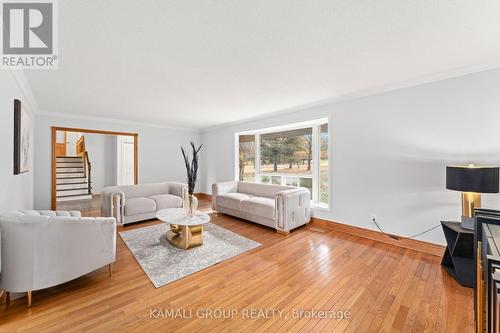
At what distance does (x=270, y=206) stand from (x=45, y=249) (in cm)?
286

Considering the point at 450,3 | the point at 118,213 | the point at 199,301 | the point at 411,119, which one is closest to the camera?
the point at 450,3

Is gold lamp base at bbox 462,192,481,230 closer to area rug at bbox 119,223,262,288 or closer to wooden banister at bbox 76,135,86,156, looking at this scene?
area rug at bbox 119,223,262,288

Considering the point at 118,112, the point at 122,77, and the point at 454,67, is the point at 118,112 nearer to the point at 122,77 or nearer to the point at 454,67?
the point at 122,77

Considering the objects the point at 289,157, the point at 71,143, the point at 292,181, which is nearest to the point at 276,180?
the point at 292,181

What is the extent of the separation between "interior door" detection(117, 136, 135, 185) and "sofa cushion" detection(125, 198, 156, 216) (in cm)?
324

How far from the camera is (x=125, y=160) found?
22.4ft

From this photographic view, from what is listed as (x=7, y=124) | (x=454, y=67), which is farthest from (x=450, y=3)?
(x=7, y=124)

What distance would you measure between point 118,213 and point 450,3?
4.95m

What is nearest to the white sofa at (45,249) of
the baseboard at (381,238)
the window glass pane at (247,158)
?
the baseboard at (381,238)

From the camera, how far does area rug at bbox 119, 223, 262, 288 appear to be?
2219 millimetres

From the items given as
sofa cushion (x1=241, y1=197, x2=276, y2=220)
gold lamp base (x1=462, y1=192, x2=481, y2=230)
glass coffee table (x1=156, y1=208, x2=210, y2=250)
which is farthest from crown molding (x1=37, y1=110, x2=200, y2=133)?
gold lamp base (x1=462, y1=192, x2=481, y2=230)

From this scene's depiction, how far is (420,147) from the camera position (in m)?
2.79

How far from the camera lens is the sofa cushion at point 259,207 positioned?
3592 mm

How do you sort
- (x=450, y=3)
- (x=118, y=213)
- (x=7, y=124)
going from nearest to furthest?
(x=450, y=3)
(x=7, y=124)
(x=118, y=213)
